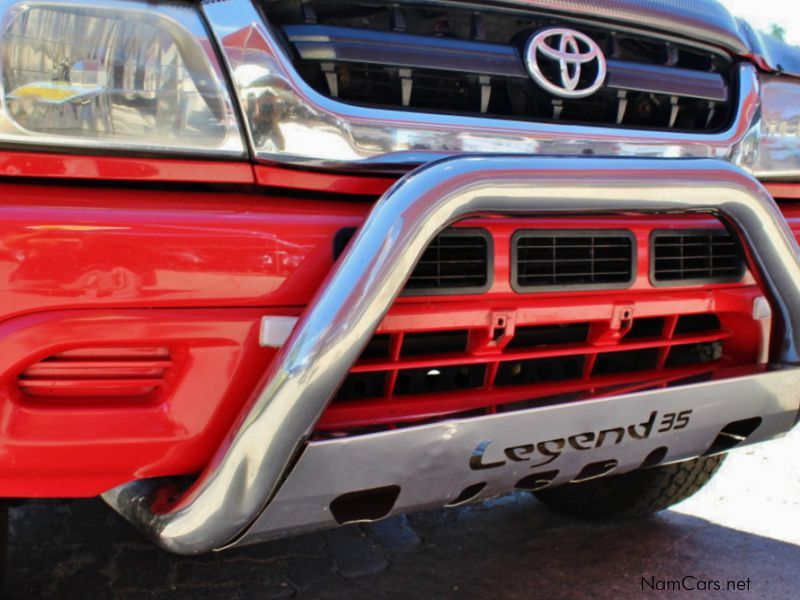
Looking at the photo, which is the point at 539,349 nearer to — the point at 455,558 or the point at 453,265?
the point at 453,265

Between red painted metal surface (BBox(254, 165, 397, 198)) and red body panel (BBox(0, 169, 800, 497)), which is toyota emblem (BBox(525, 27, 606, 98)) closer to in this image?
red painted metal surface (BBox(254, 165, 397, 198))

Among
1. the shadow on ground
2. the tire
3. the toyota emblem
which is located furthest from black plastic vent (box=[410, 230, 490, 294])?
the tire

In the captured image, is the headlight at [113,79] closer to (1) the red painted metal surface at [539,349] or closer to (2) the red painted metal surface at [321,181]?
(2) the red painted metal surface at [321,181]

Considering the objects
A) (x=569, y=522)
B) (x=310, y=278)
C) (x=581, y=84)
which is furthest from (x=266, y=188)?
(x=569, y=522)

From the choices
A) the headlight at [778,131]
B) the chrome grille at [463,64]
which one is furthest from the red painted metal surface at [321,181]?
the headlight at [778,131]

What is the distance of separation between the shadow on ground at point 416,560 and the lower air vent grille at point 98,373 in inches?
39.9

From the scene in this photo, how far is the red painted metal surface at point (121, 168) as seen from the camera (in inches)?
48.9

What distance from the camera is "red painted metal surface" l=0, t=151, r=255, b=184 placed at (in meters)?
1.24

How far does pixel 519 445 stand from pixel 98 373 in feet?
2.43

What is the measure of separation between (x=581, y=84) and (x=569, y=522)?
1.54m

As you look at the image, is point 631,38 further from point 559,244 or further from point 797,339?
point 797,339

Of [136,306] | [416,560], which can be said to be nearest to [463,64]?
[136,306]

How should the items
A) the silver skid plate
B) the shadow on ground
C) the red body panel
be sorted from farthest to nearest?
the shadow on ground → the silver skid plate → the red body panel

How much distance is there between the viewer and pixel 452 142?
4.99ft
